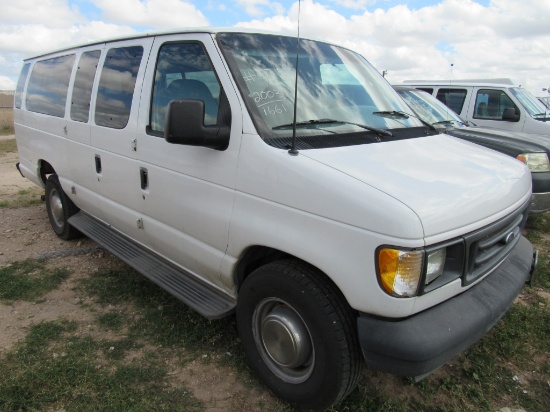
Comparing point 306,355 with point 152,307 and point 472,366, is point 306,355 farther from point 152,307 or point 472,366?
point 152,307

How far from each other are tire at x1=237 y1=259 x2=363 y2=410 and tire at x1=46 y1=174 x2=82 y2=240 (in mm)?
3122

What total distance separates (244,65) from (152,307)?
2.14 meters

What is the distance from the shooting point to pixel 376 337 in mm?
2000

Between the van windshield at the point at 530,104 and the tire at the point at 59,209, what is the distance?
783cm

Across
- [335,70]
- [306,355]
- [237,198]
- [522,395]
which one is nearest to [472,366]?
[522,395]

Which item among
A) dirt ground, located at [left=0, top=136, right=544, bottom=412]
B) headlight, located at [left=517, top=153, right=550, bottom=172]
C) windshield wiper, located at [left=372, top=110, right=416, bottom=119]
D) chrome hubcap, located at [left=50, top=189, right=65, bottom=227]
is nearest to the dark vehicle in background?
headlight, located at [left=517, top=153, right=550, bottom=172]

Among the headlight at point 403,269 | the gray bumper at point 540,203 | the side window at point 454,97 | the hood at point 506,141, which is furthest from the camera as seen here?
the side window at point 454,97

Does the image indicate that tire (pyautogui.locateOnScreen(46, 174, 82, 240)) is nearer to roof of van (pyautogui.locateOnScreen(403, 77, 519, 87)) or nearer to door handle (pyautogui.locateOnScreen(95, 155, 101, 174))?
door handle (pyautogui.locateOnScreen(95, 155, 101, 174))

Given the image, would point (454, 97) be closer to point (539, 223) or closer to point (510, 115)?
point (510, 115)

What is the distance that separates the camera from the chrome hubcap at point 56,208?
509cm

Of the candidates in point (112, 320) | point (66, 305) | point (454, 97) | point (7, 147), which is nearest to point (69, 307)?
point (66, 305)

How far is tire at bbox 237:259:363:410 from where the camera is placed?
2.16 m

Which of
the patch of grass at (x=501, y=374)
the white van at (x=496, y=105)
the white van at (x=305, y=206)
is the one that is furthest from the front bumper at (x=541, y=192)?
the white van at (x=496, y=105)

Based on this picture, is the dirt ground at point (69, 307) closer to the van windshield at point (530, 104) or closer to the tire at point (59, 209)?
the tire at point (59, 209)
